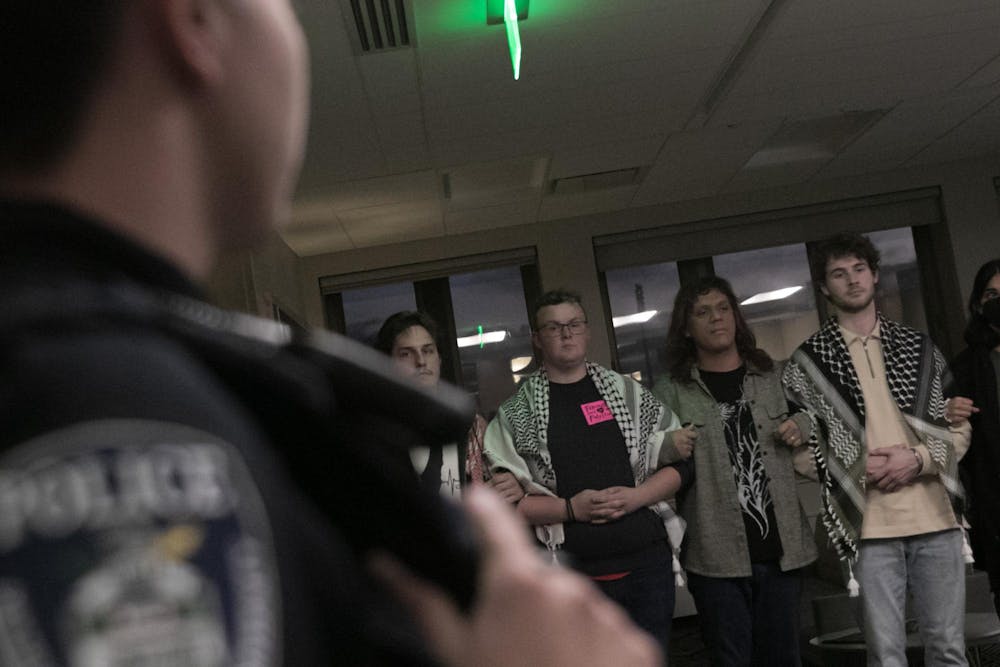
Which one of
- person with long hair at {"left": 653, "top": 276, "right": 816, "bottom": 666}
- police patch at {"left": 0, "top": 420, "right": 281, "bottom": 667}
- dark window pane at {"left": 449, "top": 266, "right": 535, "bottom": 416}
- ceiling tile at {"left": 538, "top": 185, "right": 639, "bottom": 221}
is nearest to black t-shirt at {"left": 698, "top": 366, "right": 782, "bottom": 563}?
person with long hair at {"left": 653, "top": 276, "right": 816, "bottom": 666}

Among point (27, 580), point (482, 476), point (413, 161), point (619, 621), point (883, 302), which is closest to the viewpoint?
point (27, 580)

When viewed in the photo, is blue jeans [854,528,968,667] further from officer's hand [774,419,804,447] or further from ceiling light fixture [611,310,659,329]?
ceiling light fixture [611,310,659,329]

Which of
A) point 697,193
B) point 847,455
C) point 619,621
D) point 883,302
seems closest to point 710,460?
point 847,455

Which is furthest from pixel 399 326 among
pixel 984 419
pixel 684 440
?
pixel 984 419

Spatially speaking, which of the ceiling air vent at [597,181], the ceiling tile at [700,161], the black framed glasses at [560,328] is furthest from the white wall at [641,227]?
the black framed glasses at [560,328]

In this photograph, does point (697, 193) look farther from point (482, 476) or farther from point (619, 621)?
point (619, 621)

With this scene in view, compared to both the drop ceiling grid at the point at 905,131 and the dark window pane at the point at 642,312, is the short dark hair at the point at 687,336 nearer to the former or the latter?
the drop ceiling grid at the point at 905,131

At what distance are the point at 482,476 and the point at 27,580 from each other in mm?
2856

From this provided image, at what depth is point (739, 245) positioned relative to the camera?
784cm

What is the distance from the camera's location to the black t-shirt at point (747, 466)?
3.09m

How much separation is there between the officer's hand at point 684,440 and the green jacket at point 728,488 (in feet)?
0.34

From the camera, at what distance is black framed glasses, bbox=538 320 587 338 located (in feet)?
10.6

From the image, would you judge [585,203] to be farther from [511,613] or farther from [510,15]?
[511,613]

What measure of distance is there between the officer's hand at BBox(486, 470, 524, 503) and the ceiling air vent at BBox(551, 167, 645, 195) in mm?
3890
